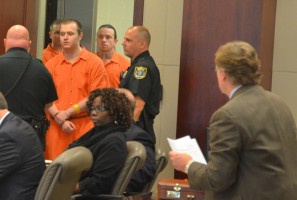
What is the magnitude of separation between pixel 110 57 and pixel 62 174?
3.56 m

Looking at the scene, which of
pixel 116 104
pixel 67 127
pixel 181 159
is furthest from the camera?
pixel 67 127

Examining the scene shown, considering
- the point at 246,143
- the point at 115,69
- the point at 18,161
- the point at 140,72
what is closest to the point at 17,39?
the point at 140,72


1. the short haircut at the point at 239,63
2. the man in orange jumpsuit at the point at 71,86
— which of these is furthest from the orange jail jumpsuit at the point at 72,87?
the short haircut at the point at 239,63

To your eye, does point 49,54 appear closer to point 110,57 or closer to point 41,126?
point 110,57

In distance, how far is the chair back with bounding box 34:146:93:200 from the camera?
3.58 metres

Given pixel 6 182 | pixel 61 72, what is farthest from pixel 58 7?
pixel 6 182

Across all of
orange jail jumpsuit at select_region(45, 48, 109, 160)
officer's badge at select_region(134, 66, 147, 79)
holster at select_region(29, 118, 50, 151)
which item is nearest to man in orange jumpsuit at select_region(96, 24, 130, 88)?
orange jail jumpsuit at select_region(45, 48, 109, 160)

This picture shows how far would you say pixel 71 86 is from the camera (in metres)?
5.95

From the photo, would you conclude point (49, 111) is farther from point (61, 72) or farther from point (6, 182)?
point (6, 182)

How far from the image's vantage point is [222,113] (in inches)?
121

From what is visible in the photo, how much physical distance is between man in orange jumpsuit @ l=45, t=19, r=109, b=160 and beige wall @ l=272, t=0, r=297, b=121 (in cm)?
164

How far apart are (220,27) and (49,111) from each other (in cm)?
165

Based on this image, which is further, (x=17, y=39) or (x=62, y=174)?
(x=17, y=39)

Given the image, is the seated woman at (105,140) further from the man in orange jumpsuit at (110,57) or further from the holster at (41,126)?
the man in orange jumpsuit at (110,57)
